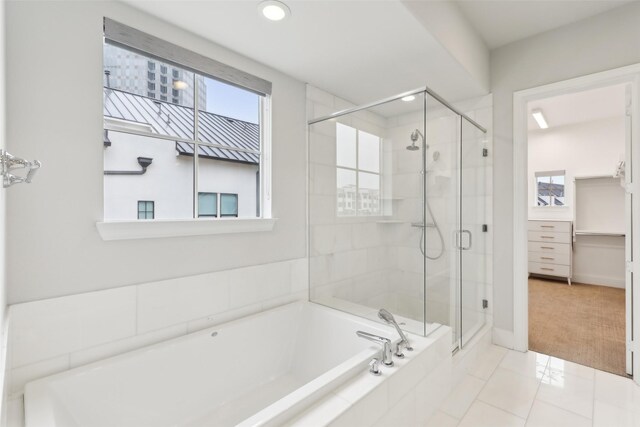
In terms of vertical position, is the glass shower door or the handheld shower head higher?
the handheld shower head

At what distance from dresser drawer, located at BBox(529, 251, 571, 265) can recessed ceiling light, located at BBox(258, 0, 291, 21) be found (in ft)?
18.2

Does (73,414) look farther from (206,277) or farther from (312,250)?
(312,250)

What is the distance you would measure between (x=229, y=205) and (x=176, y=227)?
1.43 feet

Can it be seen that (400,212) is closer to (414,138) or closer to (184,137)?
(414,138)

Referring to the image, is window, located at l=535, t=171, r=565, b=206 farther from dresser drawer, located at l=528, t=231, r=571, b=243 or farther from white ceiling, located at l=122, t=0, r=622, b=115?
white ceiling, located at l=122, t=0, r=622, b=115

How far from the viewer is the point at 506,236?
2648 millimetres

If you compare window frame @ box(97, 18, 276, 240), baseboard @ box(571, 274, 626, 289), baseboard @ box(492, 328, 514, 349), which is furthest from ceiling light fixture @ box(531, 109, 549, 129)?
window frame @ box(97, 18, 276, 240)

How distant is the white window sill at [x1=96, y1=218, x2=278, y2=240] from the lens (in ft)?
4.76

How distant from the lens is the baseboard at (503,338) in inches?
103

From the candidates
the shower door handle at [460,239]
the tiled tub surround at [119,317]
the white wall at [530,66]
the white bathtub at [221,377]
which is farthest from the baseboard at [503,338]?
the tiled tub surround at [119,317]

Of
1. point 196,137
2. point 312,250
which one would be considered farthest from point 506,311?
point 196,137

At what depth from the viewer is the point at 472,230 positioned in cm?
261

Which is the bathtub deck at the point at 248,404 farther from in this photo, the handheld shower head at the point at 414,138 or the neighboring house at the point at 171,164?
the handheld shower head at the point at 414,138

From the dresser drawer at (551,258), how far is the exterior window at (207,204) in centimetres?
546
